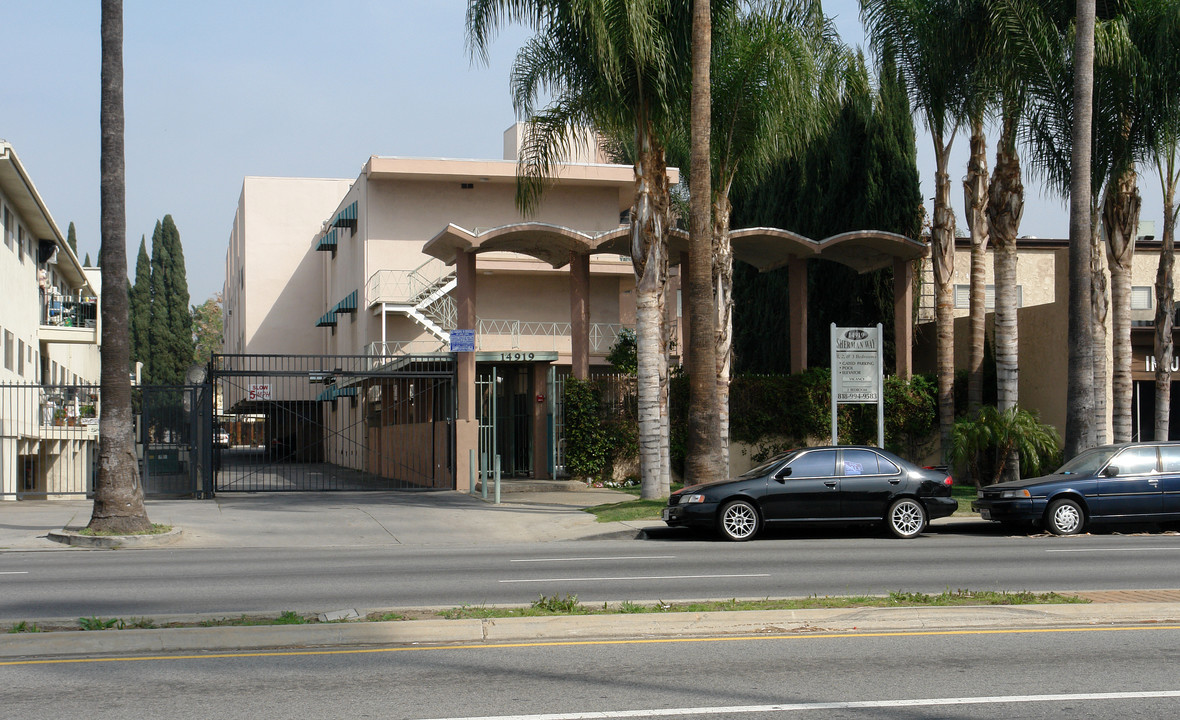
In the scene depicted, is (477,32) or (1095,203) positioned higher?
(477,32)

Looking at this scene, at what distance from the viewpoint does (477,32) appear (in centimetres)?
2002

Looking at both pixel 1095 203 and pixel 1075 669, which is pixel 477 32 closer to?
pixel 1095 203

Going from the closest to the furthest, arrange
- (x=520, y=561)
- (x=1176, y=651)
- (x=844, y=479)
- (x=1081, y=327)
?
(x=1176, y=651) < (x=520, y=561) < (x=844, y=479) < (x=1081, y=327)

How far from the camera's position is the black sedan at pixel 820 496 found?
641 inches

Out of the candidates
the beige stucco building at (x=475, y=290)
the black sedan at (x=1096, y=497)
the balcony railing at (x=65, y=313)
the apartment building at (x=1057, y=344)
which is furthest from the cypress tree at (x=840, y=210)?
the balcony railing at (x=65, y=313)

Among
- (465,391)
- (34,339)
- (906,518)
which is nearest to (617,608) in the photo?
(906,518)

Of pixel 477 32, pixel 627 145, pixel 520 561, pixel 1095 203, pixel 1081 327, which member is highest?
pixel 477 32

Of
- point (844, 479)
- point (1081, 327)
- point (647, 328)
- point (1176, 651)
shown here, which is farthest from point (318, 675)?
point (1081, 327)

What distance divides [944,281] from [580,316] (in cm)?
834

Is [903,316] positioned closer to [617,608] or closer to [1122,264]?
[1122,264]

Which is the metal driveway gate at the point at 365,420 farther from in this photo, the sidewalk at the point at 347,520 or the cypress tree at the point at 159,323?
the cypress tree at the point at 159,323

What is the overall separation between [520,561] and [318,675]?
6.68 m

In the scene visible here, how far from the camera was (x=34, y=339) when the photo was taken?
34.8 metres

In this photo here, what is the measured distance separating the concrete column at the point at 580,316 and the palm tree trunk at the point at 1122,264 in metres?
11.3
